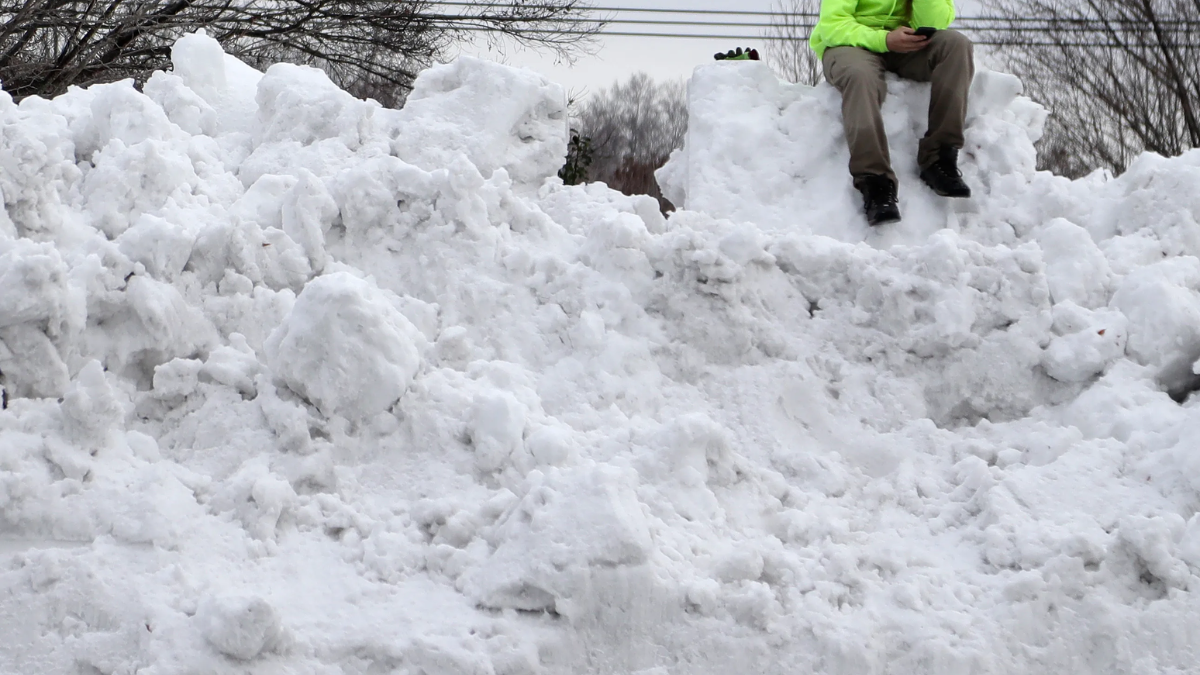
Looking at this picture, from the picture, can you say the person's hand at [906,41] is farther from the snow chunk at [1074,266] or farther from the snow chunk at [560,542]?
the snow chunk at [560,542]

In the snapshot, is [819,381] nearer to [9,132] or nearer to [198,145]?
[198,145]

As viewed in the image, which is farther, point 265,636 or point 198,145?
point 198,145

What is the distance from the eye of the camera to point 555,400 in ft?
10.7

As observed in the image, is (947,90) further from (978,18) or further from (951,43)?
(978,18)

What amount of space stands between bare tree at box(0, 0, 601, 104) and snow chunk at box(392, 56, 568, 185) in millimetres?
8051

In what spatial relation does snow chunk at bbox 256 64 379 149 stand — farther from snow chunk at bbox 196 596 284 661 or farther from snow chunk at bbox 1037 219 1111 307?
snow chunk at bbox 1037 219 1111 307

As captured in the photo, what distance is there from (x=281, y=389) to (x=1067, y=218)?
3.07 m

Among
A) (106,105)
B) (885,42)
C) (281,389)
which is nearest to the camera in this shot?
(281,389)

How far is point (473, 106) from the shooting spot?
4363 millimetres

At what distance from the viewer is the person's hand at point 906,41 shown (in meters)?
4.40

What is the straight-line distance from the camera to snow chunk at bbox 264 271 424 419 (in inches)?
116

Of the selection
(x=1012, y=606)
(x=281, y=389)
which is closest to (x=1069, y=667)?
(x=1012, y=606)

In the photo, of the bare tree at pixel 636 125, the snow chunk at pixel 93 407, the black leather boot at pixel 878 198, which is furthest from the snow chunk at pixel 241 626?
the bare tree at pixel 636 125

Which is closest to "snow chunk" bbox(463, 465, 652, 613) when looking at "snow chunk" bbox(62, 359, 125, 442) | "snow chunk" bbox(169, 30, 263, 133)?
"snow chunk" bbox(62, 359, 125, 442)
